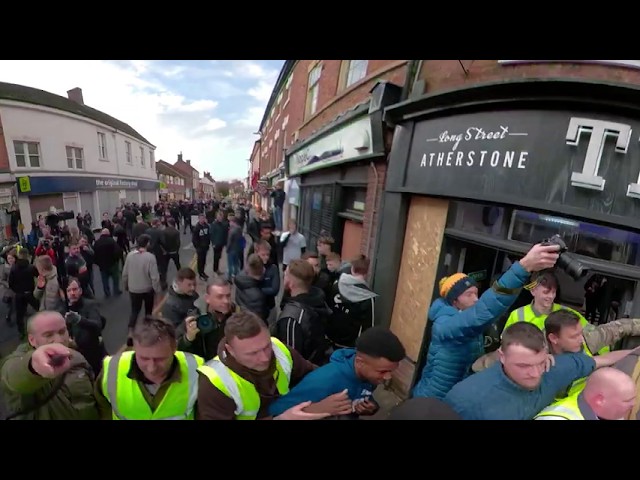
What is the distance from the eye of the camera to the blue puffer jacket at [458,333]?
1624 mm

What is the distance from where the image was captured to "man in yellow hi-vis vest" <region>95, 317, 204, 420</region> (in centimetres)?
135

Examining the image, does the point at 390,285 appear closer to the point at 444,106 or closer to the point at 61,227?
the point at 444,106

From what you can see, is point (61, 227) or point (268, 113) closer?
point (61, 227)

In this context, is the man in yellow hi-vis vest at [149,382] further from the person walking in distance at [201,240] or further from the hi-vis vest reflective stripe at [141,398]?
the person walking in distance at [201,240]

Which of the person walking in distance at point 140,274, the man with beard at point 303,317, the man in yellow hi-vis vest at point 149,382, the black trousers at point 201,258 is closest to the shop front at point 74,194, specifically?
the person walking in distance at point 140,274

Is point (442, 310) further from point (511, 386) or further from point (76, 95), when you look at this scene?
point (76, 95)

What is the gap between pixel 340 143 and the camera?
5.47 m

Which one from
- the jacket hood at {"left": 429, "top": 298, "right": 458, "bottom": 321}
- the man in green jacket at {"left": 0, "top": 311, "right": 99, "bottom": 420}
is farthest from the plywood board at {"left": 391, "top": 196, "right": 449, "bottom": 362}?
the man in green jacket at {"left": 0, "top": 311, "right": 99, "bottom": 420}

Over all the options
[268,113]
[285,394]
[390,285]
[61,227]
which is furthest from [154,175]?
[268,113]

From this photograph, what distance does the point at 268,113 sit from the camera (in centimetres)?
1448

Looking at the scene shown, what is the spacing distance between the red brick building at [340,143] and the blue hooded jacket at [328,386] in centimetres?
313

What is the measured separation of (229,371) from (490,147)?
3064mm

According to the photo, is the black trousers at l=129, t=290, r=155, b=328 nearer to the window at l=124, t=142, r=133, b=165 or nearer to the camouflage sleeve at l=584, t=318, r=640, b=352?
the window at l=124, t=142, r=133, b=165

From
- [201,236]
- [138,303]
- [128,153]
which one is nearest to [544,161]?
[128,153]
